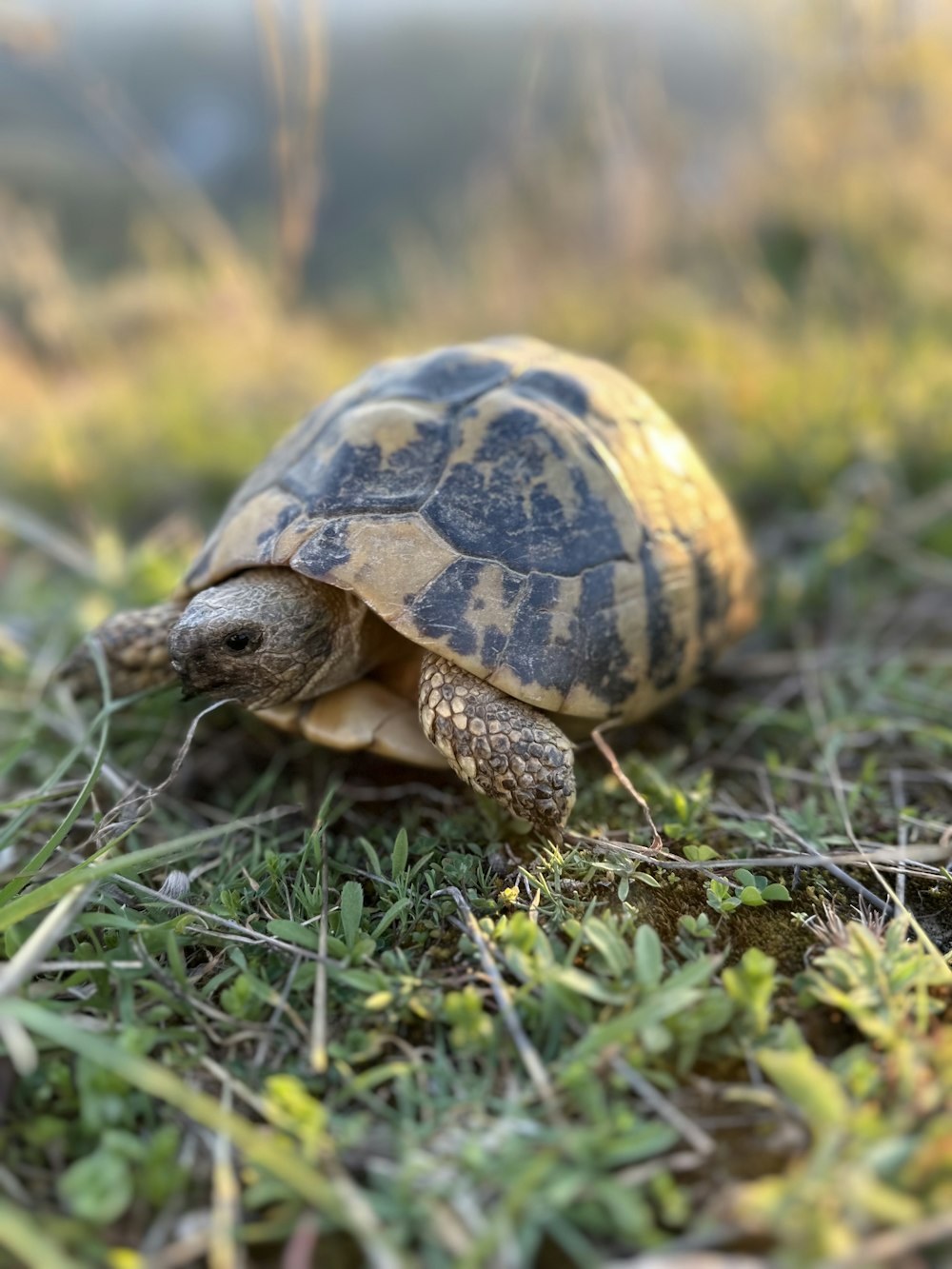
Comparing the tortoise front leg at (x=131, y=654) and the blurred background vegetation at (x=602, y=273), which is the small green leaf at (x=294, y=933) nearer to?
the tortoise front leg at (x=131, y=654)

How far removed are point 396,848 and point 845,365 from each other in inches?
151

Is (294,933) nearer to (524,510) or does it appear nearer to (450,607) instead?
(450,607)

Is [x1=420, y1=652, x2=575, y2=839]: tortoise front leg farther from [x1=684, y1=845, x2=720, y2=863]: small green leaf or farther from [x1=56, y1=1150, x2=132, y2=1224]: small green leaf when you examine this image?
[x1=56, y1=1150, x2=132, y2=1224]: small green leaf

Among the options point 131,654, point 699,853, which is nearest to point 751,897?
point 699,853

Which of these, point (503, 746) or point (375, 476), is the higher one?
point (375, 476)

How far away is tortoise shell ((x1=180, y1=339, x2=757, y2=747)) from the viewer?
6.02ft

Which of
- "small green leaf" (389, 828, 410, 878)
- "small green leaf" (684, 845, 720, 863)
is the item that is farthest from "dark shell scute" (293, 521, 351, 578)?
"small green leaf" (684, 845, 720, 863)

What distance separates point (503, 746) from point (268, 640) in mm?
581

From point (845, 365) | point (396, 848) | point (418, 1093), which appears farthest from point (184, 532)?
point (845, 365)

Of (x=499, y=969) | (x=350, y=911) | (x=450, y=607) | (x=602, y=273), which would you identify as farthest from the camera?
(x=602, y=273)

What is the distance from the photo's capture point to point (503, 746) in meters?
1.77

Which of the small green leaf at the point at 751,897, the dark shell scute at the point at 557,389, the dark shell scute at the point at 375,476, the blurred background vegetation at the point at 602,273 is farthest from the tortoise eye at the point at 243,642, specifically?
the blurred background vegetation at the point at 602,273

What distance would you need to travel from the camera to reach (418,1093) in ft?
4.02

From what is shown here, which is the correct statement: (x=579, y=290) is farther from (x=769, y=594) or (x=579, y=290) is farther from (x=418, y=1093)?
(x=418, y=1093)
